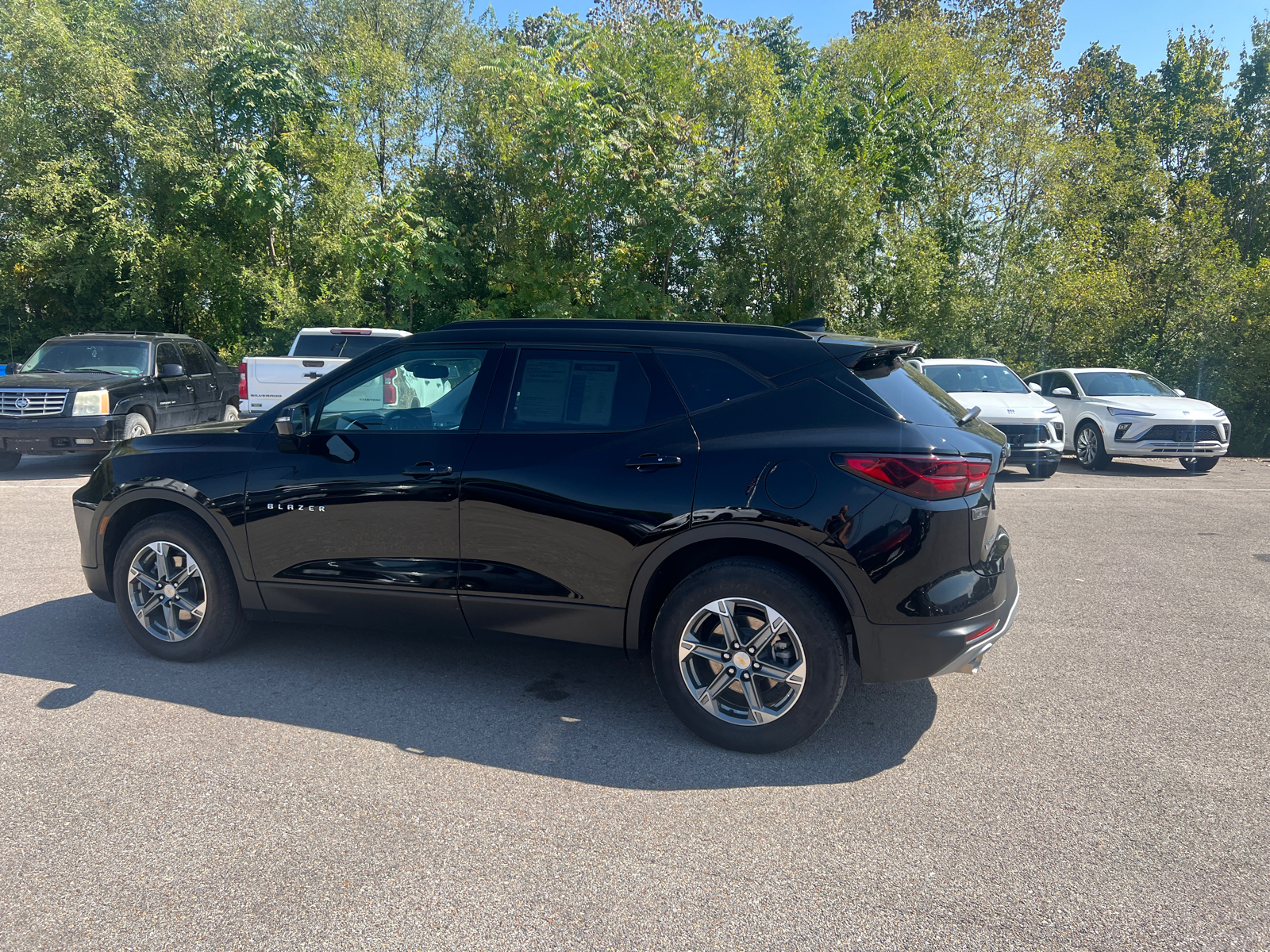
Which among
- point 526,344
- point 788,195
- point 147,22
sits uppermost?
point 147,22

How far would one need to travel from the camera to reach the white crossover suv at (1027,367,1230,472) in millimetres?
13945

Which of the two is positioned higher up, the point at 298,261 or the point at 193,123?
the point at 193,123

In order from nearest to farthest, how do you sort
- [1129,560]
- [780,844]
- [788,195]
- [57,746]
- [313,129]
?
[780,844], [57,746], [1129,560], [788,195], [313,129]

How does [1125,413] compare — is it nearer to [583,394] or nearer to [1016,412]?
[1016,412]

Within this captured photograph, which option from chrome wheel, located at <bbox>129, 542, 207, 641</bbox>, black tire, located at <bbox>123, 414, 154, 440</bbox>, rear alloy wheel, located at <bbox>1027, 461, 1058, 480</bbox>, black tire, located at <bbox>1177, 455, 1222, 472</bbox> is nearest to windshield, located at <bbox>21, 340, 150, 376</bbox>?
black tire, located at <bbox>123, 414, 154, 440</bbox>

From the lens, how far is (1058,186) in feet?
78.9

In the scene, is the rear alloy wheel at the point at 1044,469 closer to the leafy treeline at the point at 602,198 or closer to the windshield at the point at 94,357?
the leafy treeline at the point at 602,198

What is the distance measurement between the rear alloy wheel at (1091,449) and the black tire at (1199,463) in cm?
117

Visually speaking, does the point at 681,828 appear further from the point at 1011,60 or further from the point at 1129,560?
the point at 1011,60

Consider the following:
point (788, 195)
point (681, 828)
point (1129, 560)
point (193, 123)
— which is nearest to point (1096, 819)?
point (681, 828)

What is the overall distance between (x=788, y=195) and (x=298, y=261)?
13.6m

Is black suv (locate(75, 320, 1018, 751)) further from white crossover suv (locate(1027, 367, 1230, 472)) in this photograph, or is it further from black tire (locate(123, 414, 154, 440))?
white crossover suv (locate(1027, 367, 1230, 472))

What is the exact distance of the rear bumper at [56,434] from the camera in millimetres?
11688

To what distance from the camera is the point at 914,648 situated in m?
3.58
